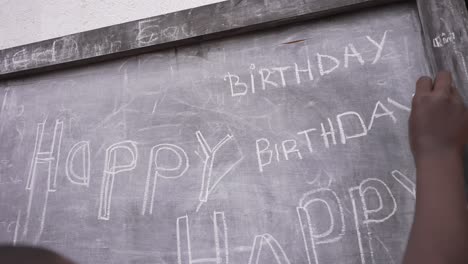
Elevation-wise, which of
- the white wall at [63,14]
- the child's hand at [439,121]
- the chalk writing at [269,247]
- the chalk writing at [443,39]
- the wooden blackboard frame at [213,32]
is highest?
the white wall at [63,14]

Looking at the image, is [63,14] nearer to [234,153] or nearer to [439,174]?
[234,153]

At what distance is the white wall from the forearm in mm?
1273

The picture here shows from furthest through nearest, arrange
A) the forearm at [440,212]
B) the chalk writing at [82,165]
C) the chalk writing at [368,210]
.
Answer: the chalk writing at [82,165] → the chalk writing at [368,210] → the forearm at [440,212]

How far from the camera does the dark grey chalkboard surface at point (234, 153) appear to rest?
1071mm

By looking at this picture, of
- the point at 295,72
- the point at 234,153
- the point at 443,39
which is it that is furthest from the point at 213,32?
the point at 443,39

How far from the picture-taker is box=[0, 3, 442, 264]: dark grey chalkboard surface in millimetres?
1071

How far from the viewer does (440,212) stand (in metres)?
0.79

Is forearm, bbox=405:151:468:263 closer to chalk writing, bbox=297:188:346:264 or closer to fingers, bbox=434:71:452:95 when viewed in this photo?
fingers, bbox=434:71:452:95

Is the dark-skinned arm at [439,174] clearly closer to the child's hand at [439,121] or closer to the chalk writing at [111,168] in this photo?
the child's hand at [439,121]

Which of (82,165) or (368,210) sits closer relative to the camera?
(368,210)

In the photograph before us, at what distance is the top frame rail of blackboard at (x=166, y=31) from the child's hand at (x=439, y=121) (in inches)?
14.7

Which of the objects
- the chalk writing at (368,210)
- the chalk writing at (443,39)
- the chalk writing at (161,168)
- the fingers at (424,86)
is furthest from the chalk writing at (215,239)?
the chalk writing at (443,39)

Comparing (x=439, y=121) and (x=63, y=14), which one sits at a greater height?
(x=63, y=14)

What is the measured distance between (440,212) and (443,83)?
13.3 inches
